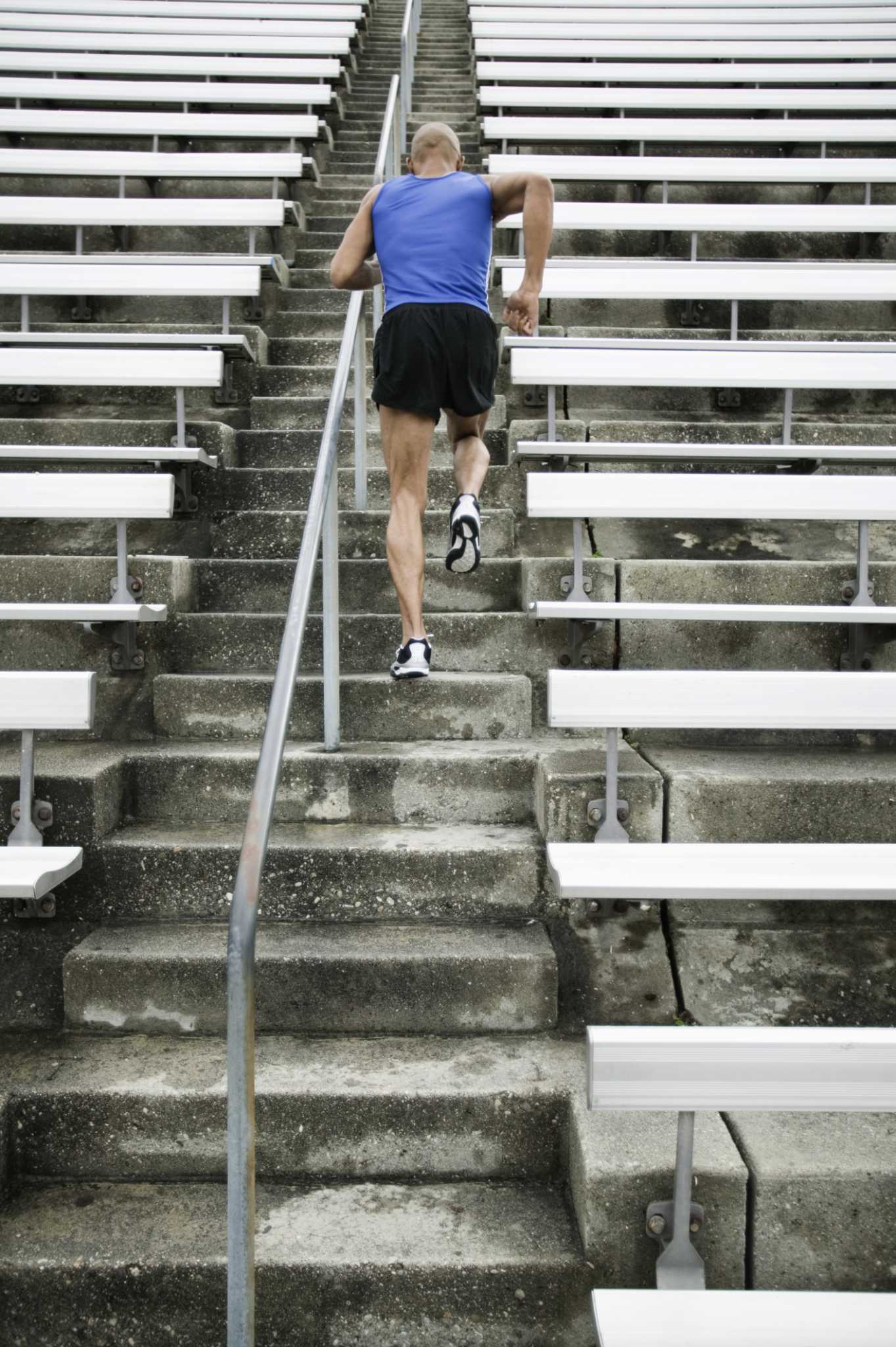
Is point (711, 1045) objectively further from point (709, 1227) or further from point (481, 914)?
point (481, 914)

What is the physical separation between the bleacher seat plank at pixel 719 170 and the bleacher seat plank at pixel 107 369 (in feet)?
6.36

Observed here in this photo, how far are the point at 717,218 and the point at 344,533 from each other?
2250mm

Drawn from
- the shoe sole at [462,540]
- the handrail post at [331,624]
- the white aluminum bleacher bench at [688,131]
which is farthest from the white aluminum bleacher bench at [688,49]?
the handrail post at [331,624]

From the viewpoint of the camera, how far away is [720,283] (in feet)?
12.3

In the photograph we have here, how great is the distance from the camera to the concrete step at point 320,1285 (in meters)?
1.55

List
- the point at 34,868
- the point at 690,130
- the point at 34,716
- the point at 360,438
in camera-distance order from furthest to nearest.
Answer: the point at 690,130, the point at 360,438, the point at 34,716, the point at 34,868

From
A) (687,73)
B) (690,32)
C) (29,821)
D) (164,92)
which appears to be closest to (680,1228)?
(29,821)

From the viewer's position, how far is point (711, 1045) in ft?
4.62

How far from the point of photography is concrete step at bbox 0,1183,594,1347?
1.55m

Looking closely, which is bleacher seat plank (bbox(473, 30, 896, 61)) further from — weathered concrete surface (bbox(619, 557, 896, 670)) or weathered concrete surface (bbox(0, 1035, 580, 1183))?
weathered concrete surface (bbox(0, 1035, 580, 1183))

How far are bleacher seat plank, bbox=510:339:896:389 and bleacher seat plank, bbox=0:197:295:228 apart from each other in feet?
5.34

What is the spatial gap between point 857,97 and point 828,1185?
220 inches

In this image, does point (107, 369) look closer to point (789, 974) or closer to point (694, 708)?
point (694, 708)

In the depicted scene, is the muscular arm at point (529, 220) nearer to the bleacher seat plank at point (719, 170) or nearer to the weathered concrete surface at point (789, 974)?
the weathered concrete surface at point (789, 974)
